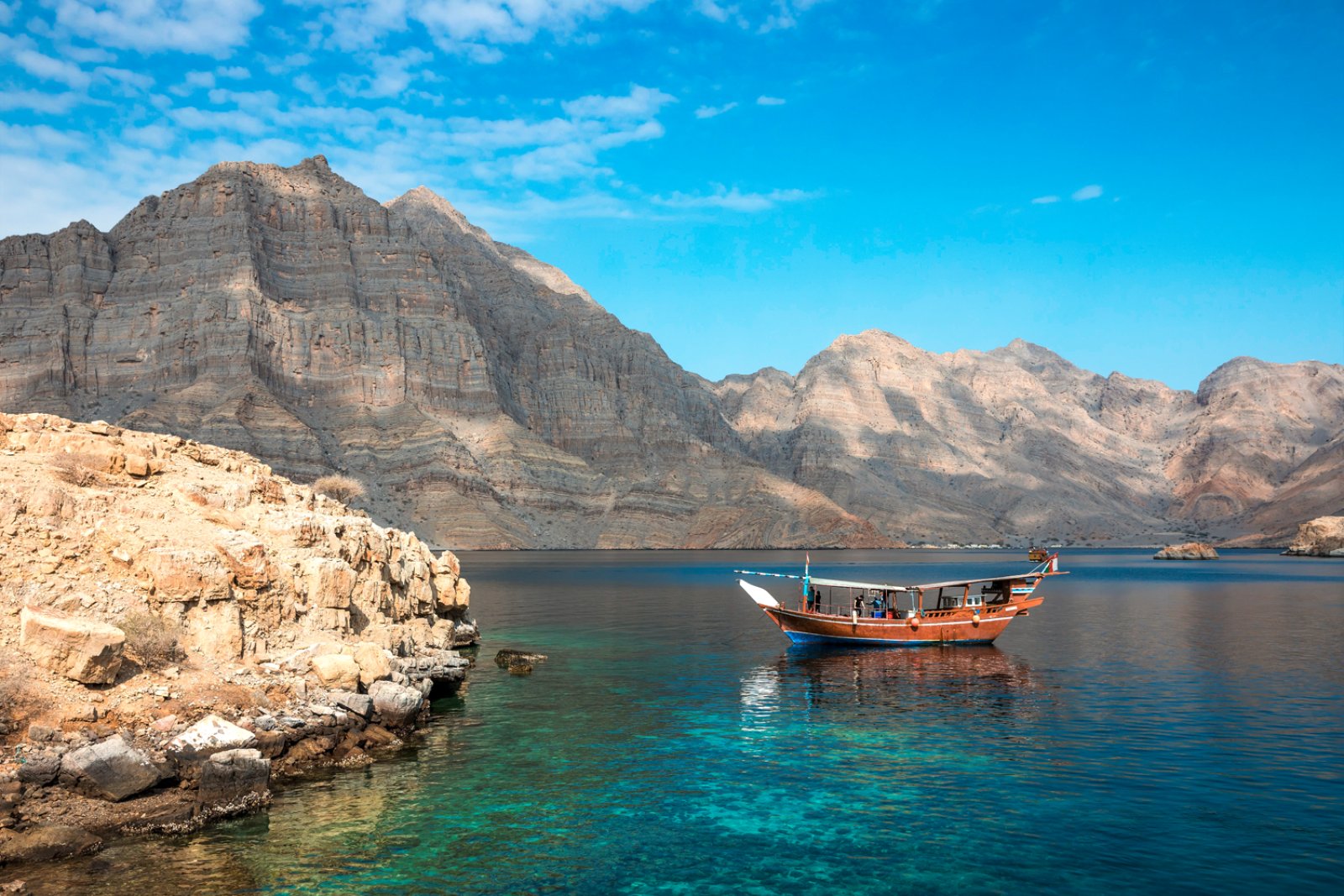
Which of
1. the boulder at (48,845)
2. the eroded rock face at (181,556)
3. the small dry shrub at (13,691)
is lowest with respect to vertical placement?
the boulder at (48,845)

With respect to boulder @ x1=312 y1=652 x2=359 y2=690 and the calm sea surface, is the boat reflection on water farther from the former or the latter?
boulder @ x1=312 y1=652 x2=359 y2=690

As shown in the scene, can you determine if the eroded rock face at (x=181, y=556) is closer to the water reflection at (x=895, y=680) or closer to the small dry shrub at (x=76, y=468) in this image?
the small dry shrub at (x=76, y=468)

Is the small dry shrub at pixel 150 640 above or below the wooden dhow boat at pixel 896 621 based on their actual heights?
above

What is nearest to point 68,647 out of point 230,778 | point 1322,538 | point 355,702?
point 230,778

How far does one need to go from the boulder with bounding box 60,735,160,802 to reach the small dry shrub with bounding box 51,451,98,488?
1186cm

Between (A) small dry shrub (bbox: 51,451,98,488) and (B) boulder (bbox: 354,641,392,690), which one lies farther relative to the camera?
(B) boulder (bbox: 354,641,392,690)

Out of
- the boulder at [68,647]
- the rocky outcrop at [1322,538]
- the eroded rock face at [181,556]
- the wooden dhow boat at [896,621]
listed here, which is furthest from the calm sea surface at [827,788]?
the rocky outcrop at [1322,538]

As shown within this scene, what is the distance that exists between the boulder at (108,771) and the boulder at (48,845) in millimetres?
1244

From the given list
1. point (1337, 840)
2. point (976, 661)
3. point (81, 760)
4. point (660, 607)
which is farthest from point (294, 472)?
point (1337, 840)

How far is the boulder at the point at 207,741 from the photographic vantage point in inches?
902

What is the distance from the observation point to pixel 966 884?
61.4 feet

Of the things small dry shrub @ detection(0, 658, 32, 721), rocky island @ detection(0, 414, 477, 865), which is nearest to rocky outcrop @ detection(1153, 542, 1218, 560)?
rocky island @ detection(0, 414, 477, 865)

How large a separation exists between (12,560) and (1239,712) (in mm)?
39348

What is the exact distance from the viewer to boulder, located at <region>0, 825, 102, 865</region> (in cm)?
1906
